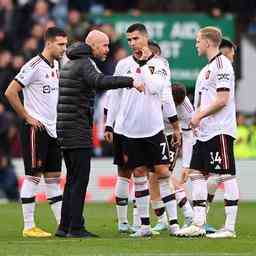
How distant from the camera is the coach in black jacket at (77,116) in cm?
1391

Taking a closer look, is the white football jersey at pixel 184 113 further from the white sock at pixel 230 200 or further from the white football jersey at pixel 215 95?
the white sock at pixel 230 200

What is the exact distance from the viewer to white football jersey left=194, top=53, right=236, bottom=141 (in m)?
13.7

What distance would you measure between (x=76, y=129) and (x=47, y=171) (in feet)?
3.63

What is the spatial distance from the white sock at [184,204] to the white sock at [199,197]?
122cm

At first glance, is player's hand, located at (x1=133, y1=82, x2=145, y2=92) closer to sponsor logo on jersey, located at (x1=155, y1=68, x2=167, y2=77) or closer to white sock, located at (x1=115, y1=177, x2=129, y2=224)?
sponsor logo on jersey, located at (x1=155, y1=68, x2=167, y2=77)

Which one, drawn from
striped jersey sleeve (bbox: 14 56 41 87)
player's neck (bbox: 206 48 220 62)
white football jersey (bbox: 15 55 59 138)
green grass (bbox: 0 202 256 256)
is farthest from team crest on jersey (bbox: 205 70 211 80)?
striped jersey sleeve (bbox: 14 56 41 87)

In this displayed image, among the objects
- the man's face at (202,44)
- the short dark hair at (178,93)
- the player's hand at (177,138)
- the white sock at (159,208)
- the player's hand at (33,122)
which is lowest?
the white sock at (159,208)

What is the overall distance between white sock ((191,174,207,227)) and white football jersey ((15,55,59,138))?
1.84m

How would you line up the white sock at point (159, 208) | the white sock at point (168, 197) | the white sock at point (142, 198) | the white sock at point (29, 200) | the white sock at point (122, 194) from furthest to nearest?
the white sock at point (159, 208) → the white sock at point (122, 194) → the white sock at point (29, 200) → the white sock at point (168, 197) → the white sock at point (142, 198)

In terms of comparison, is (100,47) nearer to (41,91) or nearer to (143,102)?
(143,102)

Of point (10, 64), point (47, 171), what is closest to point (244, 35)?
point (10, 64)

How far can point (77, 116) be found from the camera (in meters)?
13.9

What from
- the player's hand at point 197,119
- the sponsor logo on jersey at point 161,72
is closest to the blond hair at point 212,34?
the sponsor logo on jersey at point 161,72

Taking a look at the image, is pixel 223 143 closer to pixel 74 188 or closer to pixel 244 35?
pixel 74 188
